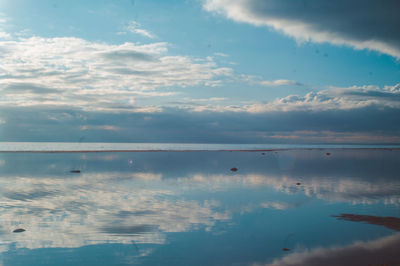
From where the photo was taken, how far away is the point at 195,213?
22.3 meters

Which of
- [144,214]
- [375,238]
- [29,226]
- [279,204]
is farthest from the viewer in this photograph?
[279,204]

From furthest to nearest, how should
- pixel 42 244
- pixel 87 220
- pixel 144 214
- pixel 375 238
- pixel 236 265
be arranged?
1. pixel 144 214
2. pixel 87 220
3. pixel 375 238
4. pixel 42 244
5. pixel 236 265

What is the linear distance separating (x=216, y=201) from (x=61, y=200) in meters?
13.7

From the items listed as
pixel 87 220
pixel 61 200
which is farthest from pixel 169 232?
pixel 61 200

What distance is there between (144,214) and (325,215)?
13347 mm

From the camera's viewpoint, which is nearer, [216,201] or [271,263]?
[271,263]

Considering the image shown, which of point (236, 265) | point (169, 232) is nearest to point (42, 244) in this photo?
point (169, 232)

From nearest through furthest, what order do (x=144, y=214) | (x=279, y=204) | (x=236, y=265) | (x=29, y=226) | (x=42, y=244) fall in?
(x=236, y=265), (x=42, y=244), (x=29, y=226), (x=144, y=214), (x=279, y=204)

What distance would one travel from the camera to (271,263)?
527 inches

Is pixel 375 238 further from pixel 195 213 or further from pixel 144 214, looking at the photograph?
pixel 144 214

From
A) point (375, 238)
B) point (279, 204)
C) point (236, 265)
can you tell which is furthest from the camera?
point (279, 204)

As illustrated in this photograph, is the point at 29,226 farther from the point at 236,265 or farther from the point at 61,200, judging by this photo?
the point at 236,265

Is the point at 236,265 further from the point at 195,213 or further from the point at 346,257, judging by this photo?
the point at 195,213

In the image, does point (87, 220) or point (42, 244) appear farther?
point (87, 220)
